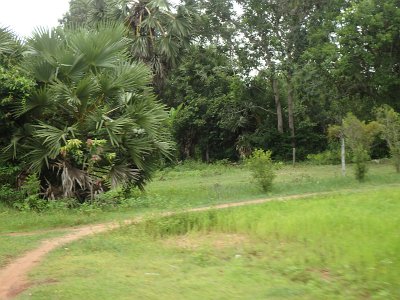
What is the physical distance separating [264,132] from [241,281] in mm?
28113

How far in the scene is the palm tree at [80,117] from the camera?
12891mm

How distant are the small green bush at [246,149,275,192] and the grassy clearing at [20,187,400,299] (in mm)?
5018

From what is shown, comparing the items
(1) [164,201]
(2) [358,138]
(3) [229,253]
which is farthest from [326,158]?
(3) [229,253]

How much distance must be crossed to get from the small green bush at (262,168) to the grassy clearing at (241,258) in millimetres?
5018

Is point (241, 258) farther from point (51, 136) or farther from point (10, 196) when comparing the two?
point (10, 196)

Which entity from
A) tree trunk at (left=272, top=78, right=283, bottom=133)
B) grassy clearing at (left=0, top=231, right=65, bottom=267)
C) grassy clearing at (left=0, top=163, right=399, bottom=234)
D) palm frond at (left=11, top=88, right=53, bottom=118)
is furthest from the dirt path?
tree trunk at (left=272, top=78, right=283, bottom=133)

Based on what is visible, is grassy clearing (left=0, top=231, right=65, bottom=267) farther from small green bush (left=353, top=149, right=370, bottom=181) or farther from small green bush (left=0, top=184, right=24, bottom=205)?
small green bush (left=353, top=149, right=370, bottom=181)

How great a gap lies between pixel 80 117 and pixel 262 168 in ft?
18.9

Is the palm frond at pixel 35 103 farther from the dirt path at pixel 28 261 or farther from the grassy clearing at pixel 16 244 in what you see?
the grassy clearing at pixel 16 244

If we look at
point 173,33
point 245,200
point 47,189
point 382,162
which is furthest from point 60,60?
point 382,162

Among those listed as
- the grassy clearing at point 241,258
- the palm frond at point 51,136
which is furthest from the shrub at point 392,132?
the palm frond at point 51,136

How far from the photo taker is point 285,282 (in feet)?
18.8

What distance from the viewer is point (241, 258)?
7.16 metres

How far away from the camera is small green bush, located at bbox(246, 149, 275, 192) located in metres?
15.5
